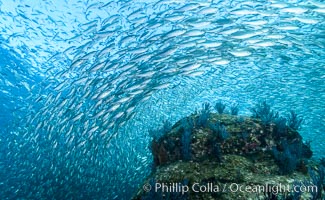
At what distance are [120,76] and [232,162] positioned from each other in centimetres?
603

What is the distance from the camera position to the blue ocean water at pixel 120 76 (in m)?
10.5

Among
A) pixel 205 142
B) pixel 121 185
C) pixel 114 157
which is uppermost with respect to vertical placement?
pixel 205 142

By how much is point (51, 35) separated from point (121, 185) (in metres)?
10.4

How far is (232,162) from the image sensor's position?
221 inches

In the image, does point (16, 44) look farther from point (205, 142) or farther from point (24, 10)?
point (205, 142)


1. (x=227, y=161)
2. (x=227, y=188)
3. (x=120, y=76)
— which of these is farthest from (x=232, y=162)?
(x=120, y=76)

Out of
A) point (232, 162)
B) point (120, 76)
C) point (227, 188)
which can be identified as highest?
point (120, 76)

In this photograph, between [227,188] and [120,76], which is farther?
[120,76]

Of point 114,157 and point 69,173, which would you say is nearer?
point 69,173

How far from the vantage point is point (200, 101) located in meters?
22.6

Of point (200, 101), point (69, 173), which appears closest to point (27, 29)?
point (69, 173)

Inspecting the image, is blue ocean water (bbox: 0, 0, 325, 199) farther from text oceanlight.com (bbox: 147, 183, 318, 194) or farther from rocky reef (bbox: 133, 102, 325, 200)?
text oceanlight.com (bbox: 147, 183, 318, 194)

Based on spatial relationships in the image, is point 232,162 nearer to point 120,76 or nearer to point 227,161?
point 227,161

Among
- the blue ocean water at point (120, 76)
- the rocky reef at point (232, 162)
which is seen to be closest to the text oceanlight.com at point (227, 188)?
the rocky reef at point (232, 162)
